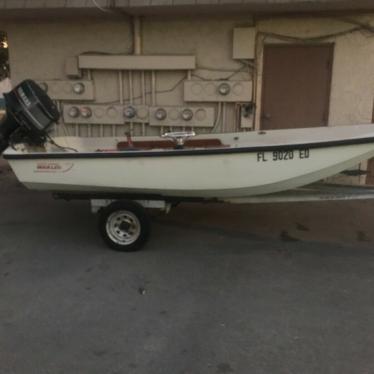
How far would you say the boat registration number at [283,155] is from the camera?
13.6 ft

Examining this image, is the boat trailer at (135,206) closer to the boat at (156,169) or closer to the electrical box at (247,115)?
the boat at (156,169)

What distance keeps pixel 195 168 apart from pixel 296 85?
303cm

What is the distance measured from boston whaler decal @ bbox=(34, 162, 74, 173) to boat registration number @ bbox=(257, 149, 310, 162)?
1820 millimetres

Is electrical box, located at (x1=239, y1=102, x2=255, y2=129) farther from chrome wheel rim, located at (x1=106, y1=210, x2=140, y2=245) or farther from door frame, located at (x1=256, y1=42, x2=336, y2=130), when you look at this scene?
chrome wheel rim, located at (x1=106, y1=210, x2=140, y2=245)

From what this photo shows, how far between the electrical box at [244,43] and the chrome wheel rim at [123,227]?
3.17 m

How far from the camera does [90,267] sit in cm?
439

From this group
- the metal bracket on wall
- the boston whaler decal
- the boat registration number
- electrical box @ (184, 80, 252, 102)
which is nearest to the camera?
the boat registration number

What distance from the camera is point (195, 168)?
4.25 meters

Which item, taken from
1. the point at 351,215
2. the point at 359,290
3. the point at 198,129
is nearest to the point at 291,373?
the point at 359,290

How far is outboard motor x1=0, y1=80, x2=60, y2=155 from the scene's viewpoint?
15.7 feet

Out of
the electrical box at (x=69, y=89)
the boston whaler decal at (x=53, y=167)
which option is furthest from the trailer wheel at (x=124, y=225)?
the electrical box at (x=69, y=89)

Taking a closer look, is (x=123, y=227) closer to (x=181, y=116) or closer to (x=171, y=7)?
(x=181, y=116)

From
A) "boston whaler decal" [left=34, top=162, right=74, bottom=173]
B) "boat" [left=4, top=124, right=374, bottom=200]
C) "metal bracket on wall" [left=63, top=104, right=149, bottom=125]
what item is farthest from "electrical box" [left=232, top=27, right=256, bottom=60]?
"boston whaler decal" [left=34, top=162, right=74, bottom=173]

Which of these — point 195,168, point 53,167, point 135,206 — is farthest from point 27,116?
point 195,168
